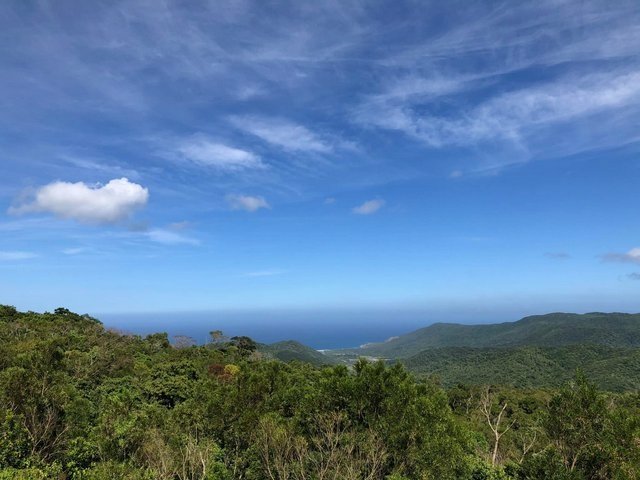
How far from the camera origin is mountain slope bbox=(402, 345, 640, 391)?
133m

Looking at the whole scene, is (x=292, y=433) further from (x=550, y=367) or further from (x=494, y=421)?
(x=550, y=367)

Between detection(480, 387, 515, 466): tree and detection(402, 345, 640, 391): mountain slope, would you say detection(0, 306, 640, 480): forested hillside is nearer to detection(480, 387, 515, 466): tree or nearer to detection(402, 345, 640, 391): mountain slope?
detection(480, 387, 515, 466): tree

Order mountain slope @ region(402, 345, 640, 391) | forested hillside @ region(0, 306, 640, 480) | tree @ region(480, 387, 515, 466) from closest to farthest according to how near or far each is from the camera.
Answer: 1. forested hillside @ region(0, 306, 640, 480)
2. tree @ region(480, 387, 515, 466)
3. mountain slope @ region(402, 345, 640, 391)

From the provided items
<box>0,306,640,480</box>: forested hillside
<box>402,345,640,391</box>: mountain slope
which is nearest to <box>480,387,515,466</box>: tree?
<box>0,306,640,480</box>: forested hillside

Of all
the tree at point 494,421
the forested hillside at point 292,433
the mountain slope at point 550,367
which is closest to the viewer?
the forested hillside at point 292,433

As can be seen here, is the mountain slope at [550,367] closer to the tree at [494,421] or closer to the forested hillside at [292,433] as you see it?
the tree at [494,421]

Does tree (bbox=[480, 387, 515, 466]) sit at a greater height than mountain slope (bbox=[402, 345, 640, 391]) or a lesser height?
greater

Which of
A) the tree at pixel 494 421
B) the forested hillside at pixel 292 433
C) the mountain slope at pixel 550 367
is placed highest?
the forested hillside at pixel 292 433

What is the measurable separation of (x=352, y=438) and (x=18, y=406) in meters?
16.3

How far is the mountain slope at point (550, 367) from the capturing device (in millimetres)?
132875

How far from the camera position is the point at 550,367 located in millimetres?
165000

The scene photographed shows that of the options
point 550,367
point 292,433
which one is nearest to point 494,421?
point 292,433

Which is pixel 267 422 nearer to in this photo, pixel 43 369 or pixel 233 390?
pixel 233 390

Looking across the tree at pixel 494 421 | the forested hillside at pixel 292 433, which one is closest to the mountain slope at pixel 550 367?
the tree at pixel 494 421
